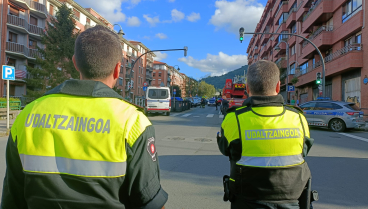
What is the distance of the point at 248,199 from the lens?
1847 millimetres

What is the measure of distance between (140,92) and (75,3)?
35.3 meters

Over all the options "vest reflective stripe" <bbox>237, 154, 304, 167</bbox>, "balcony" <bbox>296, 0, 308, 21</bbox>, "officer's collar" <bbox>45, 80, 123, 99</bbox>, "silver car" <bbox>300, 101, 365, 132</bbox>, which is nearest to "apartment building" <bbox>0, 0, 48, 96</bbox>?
"silver car" <bbox>300, 101, 365, 132</bbox>

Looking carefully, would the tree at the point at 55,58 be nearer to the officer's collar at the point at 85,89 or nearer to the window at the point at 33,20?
the window at the point at 33,20

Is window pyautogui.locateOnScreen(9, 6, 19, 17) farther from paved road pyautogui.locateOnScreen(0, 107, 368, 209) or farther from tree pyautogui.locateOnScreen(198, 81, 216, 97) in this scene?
tree pyautogui.locateOnScreen(198, 81, 216, 97)

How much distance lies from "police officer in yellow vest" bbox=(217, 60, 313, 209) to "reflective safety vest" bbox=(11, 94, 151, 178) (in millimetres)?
921

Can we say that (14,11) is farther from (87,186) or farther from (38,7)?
(87,186)

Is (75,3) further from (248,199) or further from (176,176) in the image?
(248,199)

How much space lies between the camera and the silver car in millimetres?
12781

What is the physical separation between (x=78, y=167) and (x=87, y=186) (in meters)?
0.09

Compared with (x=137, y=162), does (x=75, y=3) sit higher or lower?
higher

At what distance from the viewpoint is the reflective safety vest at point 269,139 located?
1.88 m

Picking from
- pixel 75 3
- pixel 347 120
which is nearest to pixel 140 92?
pixel 75 3

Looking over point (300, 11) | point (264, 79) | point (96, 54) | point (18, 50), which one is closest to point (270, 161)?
point (264, 79)

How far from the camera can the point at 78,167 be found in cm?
121
